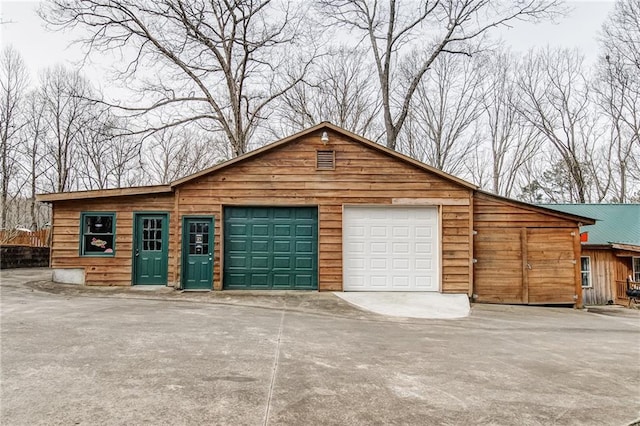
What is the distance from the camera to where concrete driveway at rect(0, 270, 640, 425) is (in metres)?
3.02

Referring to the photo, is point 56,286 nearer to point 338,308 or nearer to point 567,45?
point 338,308

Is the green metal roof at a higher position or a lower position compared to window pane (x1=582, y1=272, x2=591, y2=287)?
higher

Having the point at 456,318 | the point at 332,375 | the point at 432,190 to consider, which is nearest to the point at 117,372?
the point at 332,375

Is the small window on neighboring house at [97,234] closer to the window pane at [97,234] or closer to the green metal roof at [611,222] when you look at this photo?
the window pane at [97,234]

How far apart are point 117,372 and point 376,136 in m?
20.9

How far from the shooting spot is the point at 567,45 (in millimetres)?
21594

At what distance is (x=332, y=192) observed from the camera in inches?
394

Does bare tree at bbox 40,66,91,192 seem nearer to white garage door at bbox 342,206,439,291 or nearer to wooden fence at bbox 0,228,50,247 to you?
wooden fence at bbox 0,228,50,247

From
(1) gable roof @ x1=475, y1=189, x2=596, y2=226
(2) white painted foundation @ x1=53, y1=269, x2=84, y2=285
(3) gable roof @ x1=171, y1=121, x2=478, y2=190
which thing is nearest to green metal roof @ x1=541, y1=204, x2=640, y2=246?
(1) gable roof @ x1=475, y1=189, x2=596, y2=226

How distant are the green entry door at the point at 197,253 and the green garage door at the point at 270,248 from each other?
41cm

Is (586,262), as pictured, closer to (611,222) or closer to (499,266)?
(611,222)

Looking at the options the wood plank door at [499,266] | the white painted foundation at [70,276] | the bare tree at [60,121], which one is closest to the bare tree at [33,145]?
Answer: the bare tree at [60,121]

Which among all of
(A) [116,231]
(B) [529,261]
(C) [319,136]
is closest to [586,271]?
(B) [529,261]

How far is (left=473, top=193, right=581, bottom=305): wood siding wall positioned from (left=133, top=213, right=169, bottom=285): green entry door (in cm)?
810
